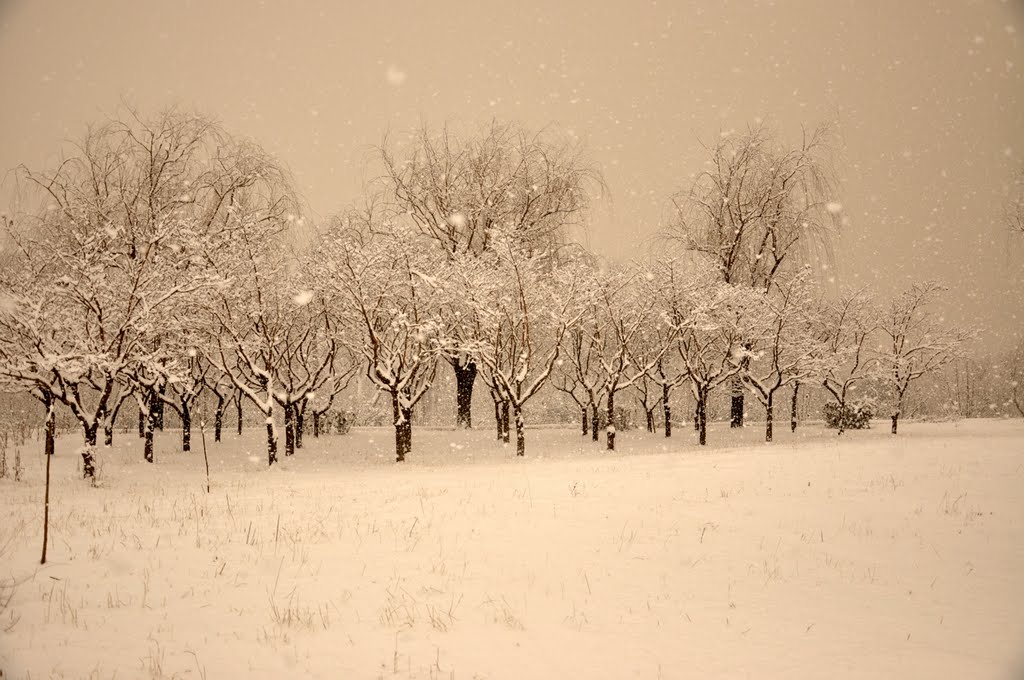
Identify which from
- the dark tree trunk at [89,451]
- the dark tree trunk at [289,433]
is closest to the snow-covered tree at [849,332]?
the dark tree trunk at [289,433]

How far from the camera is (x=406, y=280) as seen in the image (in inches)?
913

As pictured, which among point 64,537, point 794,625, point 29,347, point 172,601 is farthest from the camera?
point 29,347

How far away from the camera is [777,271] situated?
1284 inches

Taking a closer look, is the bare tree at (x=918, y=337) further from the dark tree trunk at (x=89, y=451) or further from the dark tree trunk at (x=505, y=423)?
the dark tree trunk at (x=89, y=451)

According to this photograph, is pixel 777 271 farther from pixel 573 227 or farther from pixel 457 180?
pixel 457 180

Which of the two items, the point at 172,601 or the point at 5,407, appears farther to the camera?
the point at 5,407

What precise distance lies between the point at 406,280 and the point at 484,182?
36.8 feet

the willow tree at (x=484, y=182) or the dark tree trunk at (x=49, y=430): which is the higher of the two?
the willow tree at (x=484, y=182)

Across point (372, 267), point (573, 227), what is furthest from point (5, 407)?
point (573, 227)

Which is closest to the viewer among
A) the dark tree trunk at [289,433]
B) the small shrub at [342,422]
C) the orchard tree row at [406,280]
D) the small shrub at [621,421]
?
the orchard tree row at [406,280]

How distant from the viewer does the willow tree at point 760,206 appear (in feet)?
102

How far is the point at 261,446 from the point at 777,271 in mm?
28792

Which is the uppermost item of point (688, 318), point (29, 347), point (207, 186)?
point (207, 186)

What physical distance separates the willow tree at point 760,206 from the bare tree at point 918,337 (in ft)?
20.7
